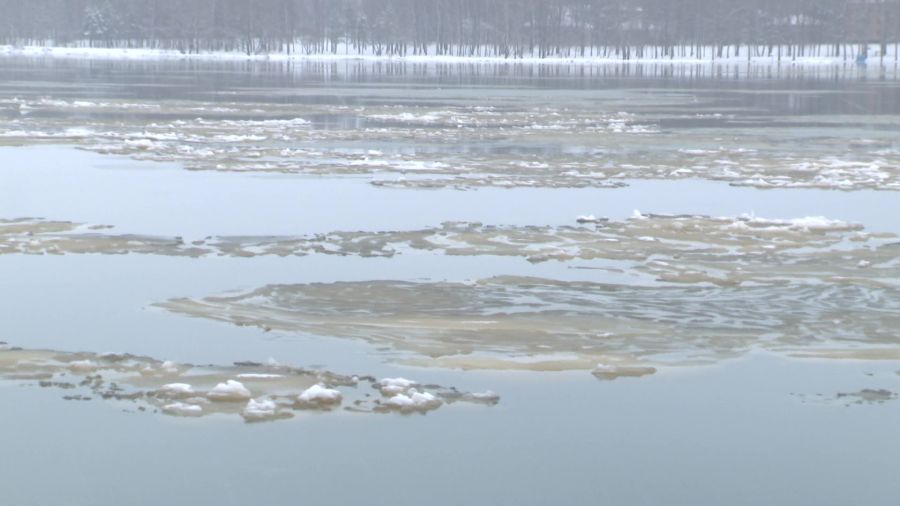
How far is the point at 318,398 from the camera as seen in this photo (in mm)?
8727

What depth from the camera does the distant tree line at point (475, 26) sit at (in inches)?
4946

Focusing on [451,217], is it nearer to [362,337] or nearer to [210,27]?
[362,337]

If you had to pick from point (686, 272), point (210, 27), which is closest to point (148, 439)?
point (686, 272)

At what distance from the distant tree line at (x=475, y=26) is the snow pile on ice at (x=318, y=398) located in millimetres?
115725

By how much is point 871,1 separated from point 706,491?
121 metres

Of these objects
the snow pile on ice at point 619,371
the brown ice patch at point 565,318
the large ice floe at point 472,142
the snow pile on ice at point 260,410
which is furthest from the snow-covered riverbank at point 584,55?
the snow pile on ice at point 260,410

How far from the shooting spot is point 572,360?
9789 mm

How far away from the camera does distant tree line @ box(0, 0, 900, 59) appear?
412 ft

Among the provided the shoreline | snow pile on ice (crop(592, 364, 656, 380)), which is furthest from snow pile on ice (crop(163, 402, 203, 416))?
the shoreline

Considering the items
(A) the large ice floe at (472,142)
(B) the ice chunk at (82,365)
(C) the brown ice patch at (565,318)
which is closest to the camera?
(B) the ice chunk at (82,365)

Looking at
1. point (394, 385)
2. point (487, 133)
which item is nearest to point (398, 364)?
point (394, 385)

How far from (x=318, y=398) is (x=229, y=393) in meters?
0.55

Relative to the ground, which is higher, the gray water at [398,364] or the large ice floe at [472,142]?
the large ice floe at [472,142]

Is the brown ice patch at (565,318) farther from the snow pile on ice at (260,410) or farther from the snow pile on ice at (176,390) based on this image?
the snow pile on ice at (176,390)
